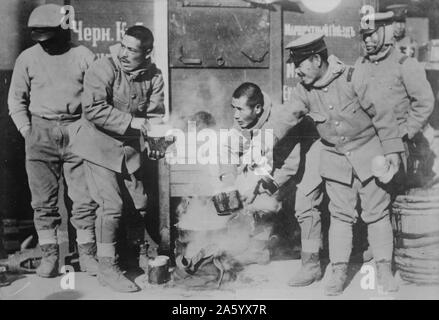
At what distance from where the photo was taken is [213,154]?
16.5 feet

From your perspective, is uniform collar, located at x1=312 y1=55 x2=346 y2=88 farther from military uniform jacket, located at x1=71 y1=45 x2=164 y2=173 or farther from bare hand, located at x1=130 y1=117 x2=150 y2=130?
bare hand, located at x1=130 y1=117 x2=150 y2=130

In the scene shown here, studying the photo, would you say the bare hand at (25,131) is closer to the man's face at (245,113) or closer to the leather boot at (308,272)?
the man's face at (245,113)

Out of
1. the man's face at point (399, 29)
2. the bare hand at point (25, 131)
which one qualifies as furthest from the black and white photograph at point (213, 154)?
the man's face at point (399, 29)

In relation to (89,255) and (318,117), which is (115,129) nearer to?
(89,255)

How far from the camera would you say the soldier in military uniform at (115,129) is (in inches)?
185

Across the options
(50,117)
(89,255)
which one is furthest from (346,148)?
(50,117)

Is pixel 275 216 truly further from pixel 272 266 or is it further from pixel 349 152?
pixel 349 152

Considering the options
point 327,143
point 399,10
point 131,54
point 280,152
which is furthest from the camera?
point 399,10

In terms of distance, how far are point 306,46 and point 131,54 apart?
65.8 inches

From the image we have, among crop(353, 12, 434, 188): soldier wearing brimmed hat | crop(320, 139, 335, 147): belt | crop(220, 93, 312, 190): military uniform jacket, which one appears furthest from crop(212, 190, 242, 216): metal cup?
crop(353, 12, 434, 188): soldier wearing brimmed hat

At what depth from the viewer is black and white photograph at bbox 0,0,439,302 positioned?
4738mm

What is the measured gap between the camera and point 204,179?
507 cm
